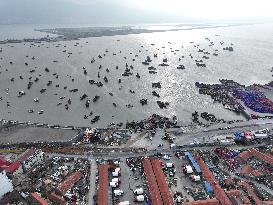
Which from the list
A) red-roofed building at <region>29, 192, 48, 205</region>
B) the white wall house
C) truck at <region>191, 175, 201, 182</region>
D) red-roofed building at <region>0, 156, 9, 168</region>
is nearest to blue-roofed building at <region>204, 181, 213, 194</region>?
truck at <region>191, 175, 201, 182</region>

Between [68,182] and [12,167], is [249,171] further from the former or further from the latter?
[12,167]

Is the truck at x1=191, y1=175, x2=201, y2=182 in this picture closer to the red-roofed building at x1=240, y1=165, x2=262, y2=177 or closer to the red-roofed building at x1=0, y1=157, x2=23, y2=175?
the red-roofed building at x1=240, y1=165, x2=262, y2=177

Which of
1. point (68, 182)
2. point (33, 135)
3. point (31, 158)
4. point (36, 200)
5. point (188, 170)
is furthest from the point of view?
point (33, 135)

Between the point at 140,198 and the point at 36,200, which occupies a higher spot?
the point at 36,200

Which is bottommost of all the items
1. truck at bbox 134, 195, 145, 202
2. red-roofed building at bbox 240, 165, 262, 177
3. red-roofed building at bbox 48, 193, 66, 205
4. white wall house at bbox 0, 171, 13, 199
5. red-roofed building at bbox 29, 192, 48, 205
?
red-roofed building at bbox 240, 165, 262, 177

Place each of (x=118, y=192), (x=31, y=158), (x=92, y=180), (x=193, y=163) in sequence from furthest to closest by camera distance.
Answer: (x=193, y=163) < (x=31, y=158) < (x=92, y=180) < (x=118, y=192)

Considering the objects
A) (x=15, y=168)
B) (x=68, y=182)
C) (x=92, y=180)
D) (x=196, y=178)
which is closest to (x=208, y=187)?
(x=196, y=178)

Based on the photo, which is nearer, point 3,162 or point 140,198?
point 140,198

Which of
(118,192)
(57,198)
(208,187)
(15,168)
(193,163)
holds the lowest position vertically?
(208,187)
